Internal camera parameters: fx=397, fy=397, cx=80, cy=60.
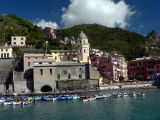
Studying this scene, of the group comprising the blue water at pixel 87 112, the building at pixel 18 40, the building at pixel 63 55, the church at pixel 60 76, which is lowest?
the blue water at pixel 87 112

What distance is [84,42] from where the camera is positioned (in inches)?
4281

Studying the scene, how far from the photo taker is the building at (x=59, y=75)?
305 ft

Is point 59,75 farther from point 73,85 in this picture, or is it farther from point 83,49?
point 83,49

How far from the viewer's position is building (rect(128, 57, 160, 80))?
406ft

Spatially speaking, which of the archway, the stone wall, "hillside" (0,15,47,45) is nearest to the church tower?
"hillside" (0,15,47,45)

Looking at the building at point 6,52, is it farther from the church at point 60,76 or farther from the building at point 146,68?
the building at point 146,68

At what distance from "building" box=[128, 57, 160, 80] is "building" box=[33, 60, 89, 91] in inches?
1245

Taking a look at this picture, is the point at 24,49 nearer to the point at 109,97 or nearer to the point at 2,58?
the point at 2,58

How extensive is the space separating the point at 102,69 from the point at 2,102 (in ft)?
172

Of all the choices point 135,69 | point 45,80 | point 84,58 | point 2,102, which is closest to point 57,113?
point 2,102

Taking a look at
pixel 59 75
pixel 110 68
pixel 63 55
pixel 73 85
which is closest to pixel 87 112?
pixel 73 85

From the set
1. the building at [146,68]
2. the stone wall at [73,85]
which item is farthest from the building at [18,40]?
the building at [146,68]

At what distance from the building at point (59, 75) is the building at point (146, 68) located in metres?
31.6

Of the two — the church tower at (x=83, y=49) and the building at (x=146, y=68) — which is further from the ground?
the church tower at (x=83, y=49)
